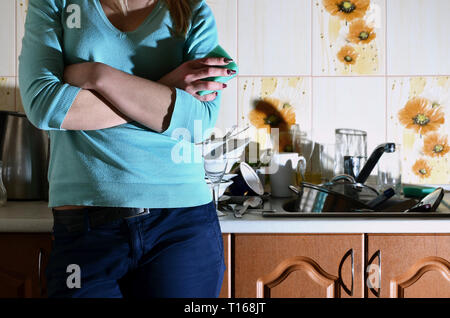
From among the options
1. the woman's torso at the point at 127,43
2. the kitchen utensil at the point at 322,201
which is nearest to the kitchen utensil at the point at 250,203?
the kitchen utensil at the point at 322,201

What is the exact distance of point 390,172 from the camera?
1.35m

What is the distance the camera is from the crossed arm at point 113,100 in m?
0.66

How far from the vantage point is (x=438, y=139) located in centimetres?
143

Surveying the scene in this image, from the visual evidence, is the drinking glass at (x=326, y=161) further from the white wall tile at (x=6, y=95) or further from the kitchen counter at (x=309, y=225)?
the white wall tile at (x=6, y=95)

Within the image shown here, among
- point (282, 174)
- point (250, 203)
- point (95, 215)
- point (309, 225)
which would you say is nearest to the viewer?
point (95, 215)

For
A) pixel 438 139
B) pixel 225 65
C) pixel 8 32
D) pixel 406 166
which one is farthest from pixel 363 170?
pixel 8 32

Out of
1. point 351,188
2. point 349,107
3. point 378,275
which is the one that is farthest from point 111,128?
point 349,107

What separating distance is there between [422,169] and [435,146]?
0.10 meters

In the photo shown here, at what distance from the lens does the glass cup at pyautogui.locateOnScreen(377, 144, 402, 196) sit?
1327 mm

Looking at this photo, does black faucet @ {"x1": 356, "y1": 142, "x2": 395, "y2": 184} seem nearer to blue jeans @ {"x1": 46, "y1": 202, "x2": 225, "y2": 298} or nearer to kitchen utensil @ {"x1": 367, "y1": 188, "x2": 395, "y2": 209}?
kitchen utensil @ {"x1": 367, "y1": 188, "x2": 395, "y2": 209}

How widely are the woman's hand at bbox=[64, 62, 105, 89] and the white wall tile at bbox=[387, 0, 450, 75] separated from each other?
1137 millimetres

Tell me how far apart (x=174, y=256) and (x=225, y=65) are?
36cm

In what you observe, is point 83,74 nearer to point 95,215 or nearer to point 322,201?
point 95,215

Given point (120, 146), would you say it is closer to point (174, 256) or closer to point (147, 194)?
point (147, 194)
